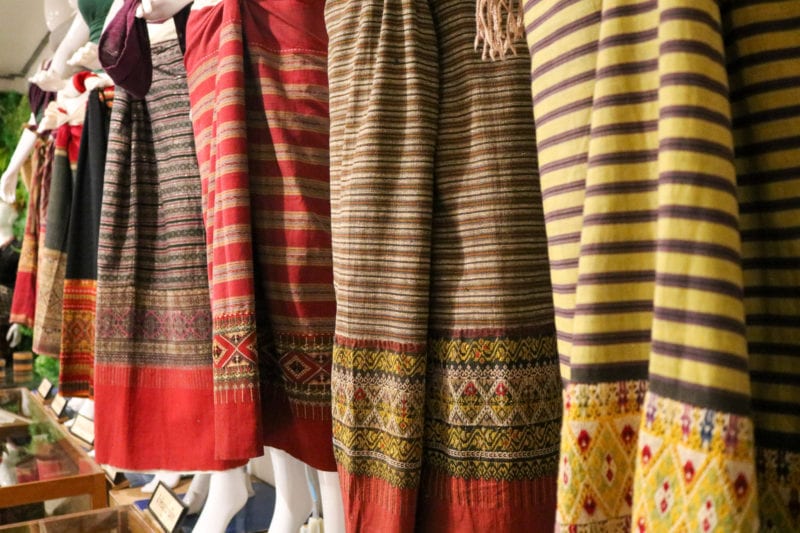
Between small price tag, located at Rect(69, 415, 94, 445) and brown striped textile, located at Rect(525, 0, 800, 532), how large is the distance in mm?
1951

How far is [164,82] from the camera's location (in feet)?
4.56

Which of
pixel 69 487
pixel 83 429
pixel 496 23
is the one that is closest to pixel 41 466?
pixel 69 487

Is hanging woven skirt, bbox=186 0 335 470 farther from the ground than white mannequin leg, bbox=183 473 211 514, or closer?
farther from the ground

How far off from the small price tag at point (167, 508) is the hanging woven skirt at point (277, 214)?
54 centimetres

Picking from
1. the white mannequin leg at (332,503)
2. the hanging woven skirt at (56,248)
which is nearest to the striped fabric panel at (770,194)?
the white mannequin leg at (332,503)

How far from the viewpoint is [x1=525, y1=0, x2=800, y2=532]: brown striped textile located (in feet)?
1.47

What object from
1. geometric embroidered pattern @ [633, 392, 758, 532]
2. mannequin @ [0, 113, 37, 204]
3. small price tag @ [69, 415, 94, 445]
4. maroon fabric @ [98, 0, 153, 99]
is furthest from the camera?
mannequin @ [0, 113, 37, 204]

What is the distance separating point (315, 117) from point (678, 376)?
747mm

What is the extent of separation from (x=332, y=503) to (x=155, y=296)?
1.99 ft

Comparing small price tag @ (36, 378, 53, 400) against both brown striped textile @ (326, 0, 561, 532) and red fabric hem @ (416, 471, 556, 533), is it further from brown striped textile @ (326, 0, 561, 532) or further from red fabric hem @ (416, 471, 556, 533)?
red fabric hem @ (416, 471, 556, 533)

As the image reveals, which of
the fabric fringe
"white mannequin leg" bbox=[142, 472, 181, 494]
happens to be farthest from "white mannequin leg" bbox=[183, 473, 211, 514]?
the fabric fringe

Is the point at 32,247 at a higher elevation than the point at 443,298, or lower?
higher

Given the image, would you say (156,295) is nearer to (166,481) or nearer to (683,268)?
(166,481)

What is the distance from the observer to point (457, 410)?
0.80 m
